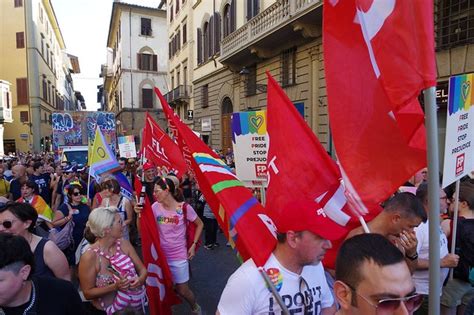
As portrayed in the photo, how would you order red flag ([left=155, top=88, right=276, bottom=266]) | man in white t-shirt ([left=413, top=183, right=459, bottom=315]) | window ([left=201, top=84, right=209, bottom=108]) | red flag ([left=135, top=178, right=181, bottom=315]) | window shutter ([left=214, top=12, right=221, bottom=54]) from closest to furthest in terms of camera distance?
red flag ([left=155, top=88, right=276, bottom=266]), man in white t-shirt ([left=413, top=183, right=459, bottom=315]), red flag ([left=135, top=178, right=181, bottom=315]), window shutter ([left=214, top=12, right=221, bottom=54]), window ([left=201, top=84, right=209, bottom=108])

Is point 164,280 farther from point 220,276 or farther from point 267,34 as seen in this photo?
point 267,34

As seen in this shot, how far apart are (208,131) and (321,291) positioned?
21544 millimetres

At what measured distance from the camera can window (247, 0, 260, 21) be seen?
54.3ft

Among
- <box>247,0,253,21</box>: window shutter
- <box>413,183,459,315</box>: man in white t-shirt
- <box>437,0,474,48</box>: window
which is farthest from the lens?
<box>247,0,253,21</box>: window shutter

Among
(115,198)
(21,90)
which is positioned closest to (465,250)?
(115,198)

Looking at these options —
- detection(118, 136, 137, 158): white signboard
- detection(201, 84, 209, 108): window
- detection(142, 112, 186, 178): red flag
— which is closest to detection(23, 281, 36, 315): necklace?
detection(142, 112, 186, 178): red flag

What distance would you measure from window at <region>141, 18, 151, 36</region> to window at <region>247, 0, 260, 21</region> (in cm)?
2985

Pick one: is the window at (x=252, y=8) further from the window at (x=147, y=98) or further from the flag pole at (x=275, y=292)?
the window at (x=147, y=98)

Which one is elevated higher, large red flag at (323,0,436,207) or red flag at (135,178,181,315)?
large red flag at (323,0,436,207)

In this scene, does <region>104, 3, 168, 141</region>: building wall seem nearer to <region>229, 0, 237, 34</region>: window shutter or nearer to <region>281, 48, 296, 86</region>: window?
<region>229, 0, 237, 34</region>: window shutter

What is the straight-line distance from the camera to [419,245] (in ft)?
9.91

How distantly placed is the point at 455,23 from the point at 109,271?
8.94 m

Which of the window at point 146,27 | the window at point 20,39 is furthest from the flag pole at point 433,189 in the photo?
the window at point 146,27

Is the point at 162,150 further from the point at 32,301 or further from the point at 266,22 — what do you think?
the point at 266,22
